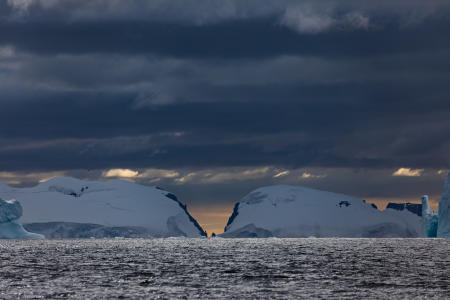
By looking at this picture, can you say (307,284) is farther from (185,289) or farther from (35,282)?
(35,282)

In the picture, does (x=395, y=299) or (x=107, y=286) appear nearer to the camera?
(x=395, y=299)

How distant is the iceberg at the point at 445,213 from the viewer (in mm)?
175500

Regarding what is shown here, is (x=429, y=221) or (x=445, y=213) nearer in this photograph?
(x=445, y=213)

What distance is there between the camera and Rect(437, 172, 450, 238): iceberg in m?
176

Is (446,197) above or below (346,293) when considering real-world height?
above

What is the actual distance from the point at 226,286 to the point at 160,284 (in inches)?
230

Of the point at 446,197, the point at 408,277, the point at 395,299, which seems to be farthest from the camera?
the point at 446,197

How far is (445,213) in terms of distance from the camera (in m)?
180

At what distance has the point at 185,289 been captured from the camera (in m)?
54.8

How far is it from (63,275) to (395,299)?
35.0 metres

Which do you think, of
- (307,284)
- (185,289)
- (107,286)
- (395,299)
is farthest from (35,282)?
(395,299)

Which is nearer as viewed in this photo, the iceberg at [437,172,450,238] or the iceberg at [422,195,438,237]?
the iceberg at [437,172,450,238]

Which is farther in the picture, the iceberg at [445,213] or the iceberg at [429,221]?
the iceberg at [429,221]

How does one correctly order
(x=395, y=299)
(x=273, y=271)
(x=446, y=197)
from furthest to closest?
1. (x=446, y=197)
2. (x=273, y=271)
3. (x=395, y=299)
